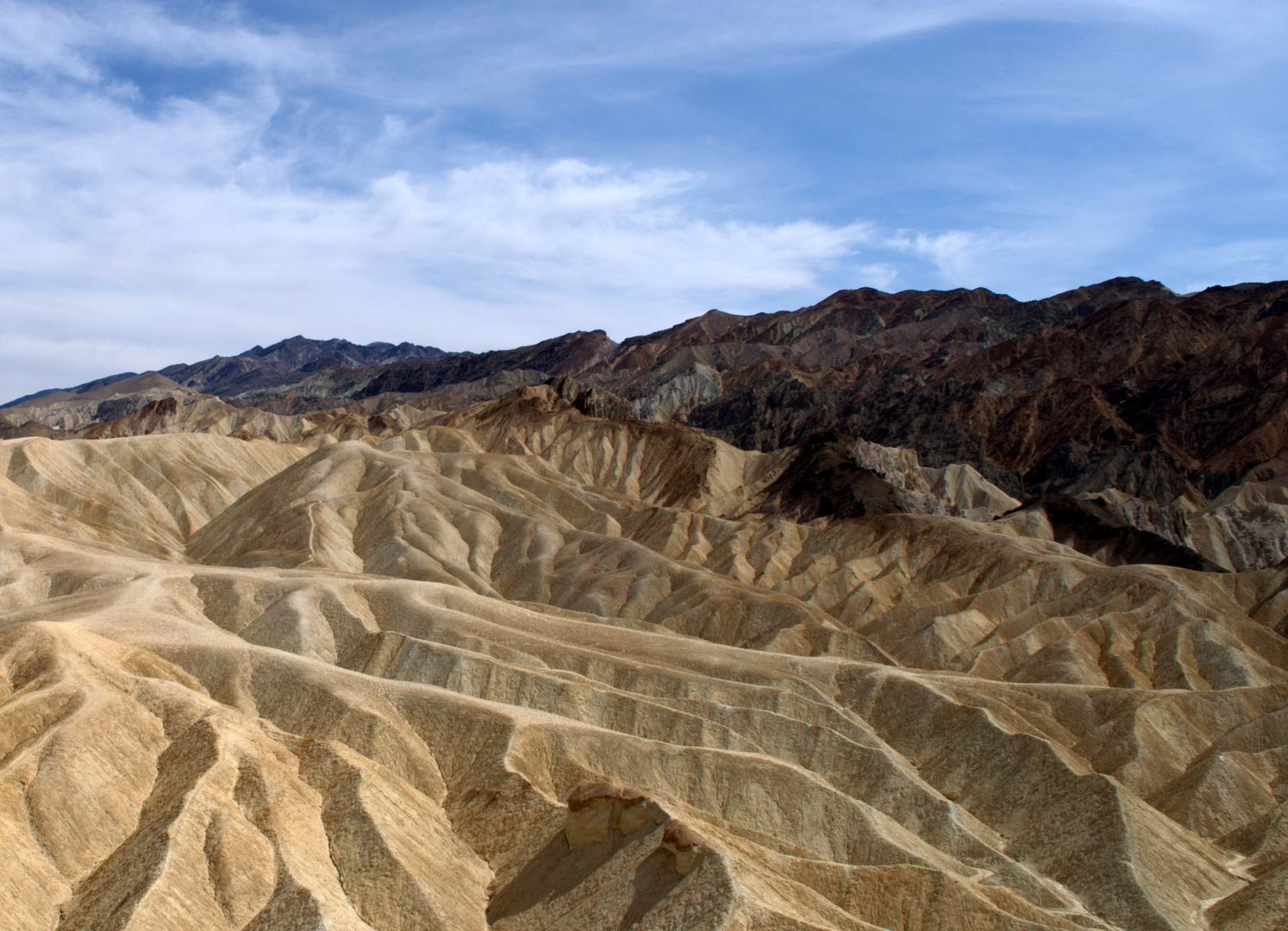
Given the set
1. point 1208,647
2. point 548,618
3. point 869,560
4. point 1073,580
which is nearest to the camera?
point 548,618

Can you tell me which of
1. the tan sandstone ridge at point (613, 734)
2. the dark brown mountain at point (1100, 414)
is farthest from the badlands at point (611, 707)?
the dark brown mountain at point (1100, 414)

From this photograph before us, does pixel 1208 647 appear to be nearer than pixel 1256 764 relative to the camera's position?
No

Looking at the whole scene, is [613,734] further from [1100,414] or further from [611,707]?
[1100,414]

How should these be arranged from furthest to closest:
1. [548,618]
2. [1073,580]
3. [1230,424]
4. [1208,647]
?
[1230,424], [1073,580], [1208,647], [548,618]

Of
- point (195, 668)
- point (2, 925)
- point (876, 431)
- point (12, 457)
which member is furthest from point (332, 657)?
point (876, 431)

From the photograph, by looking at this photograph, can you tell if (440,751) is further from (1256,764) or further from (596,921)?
(1256,764)

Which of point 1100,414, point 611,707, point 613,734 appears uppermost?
point 1100,414

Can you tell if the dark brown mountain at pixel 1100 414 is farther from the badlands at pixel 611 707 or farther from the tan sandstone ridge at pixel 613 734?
the tan sandstone ridge at pixel 613 734

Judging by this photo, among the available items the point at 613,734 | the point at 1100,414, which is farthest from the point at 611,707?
the point at 1100,414
